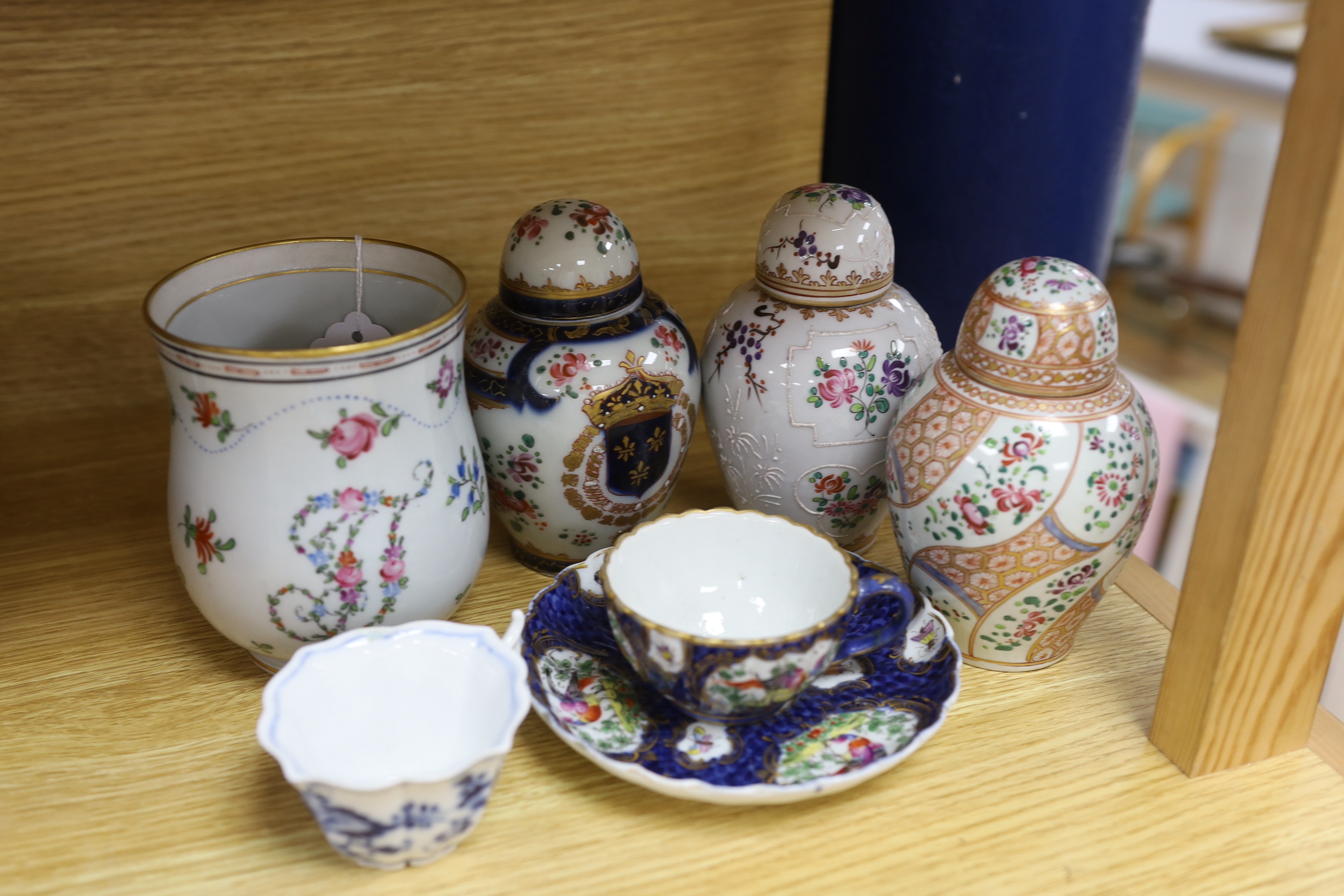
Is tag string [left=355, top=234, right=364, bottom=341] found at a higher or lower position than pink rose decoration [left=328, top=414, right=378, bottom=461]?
higher

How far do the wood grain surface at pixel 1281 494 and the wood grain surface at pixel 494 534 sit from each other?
4 centimetres

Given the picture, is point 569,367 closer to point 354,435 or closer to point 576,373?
point 576,373

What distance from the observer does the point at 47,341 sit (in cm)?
80

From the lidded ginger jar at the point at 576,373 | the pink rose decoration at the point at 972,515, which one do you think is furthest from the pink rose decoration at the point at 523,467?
the pink rose decoration at the point at 972,515

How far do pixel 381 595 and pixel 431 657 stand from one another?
0.15ft

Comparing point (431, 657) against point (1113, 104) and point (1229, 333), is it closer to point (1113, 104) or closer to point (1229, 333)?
point (1113, 104)

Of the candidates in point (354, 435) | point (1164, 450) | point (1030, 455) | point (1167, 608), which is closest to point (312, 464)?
point (354, 435)

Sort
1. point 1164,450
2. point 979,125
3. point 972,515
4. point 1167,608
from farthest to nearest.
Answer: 1. point 1164,450
2. point 979,125
3. point 1167,608
4. point 972,515

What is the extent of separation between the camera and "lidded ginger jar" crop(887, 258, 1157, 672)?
1.79 feet

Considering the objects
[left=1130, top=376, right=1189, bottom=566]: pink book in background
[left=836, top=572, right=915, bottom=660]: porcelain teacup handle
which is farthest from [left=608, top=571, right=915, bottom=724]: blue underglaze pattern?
[left=1130, top=376, right=1189, bottom=566]: pink book in background

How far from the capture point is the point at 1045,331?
21.2 inches

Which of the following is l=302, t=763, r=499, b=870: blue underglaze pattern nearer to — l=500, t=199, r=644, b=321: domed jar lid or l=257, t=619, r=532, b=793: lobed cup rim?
l=257, t=619, r=532, b=793: lobed cup rim

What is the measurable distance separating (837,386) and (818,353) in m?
0.02

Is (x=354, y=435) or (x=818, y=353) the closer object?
(x=354, y=435)
